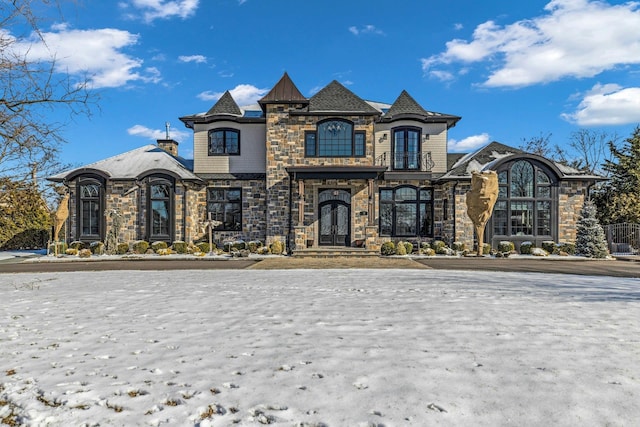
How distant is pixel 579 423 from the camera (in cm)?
269

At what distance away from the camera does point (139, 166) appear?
20609 mm

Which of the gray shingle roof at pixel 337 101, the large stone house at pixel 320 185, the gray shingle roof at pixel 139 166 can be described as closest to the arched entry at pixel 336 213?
the large stone house at pixel 320 185

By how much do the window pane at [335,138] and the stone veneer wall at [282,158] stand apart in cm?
43

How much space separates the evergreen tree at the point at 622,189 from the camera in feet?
73.3

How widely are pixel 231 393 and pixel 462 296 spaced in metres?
5.16

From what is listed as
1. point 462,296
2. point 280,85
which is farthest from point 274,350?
point 280,85

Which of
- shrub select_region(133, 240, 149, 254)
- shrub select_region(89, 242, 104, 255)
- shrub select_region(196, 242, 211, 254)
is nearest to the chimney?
shrub select_region(133, 240, 149, 254)

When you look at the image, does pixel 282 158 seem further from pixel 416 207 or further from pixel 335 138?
pixel 416 207

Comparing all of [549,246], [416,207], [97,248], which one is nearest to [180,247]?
[97,248]

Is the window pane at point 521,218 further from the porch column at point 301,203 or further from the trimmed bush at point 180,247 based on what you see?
the trimmed bush at point 180,247

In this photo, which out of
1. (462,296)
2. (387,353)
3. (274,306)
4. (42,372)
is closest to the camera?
(42,372)

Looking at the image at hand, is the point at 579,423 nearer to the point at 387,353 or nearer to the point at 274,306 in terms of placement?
the point at 387,353

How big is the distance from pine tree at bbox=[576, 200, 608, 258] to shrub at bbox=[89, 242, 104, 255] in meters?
22.5

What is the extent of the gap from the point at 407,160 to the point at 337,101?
4726 mm
